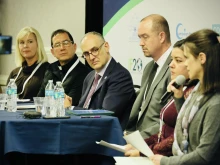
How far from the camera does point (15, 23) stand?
8.09 metres

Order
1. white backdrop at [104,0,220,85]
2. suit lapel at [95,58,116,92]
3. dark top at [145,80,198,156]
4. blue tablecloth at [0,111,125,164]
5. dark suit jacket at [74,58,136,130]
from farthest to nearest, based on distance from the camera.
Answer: white backdrop at [104,0,220,85]
suit lapel at [95,58,116,92]
dark suit jacket at [74,58,136,130]
blue tablecloth at [0,111,125,164]
dark top at [145,80,198,156]

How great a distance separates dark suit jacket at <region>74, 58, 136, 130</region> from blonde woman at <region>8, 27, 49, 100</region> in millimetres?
1355

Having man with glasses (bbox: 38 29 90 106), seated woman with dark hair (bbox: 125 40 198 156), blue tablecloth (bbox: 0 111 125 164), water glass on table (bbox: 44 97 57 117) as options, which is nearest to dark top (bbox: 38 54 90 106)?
man with glasses (bbox: 38 29 90 106)

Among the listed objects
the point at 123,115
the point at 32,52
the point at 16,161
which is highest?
the point at 32,52

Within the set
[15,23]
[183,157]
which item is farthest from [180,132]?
[15,23]

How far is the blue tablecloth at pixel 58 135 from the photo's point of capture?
3670 mm

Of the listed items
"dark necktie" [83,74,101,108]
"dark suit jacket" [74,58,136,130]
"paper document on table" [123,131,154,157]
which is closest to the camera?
"paper document on table" [123,131,154,157]

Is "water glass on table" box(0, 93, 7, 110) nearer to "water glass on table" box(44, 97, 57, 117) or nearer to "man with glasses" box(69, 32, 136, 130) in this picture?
"water glass on table" box(44, 97, 57, 117)

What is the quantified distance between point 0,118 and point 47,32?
3970 millimetres

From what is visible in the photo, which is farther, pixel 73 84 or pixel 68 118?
pixel 73 84

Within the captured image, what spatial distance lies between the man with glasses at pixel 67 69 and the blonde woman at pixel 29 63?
202mm

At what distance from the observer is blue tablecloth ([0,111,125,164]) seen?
3.67 m

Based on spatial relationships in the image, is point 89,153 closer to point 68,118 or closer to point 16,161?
point 68,118

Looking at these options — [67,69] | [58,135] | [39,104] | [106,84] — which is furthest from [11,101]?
[67,69]
